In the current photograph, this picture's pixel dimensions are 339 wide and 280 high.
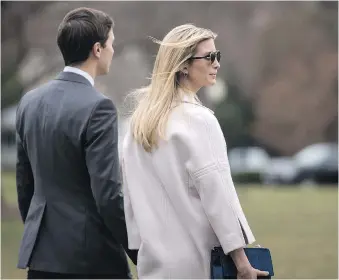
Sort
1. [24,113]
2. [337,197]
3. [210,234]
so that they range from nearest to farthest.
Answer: [210,234], [24,113], [337,197]

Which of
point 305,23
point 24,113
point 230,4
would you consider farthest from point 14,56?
point 305,23

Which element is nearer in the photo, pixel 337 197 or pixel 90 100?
pixel 90 100

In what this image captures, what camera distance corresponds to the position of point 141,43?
22562mm

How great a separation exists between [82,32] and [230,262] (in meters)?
1.22

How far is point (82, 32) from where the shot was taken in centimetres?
409

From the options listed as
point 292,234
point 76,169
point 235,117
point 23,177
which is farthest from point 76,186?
point 235,117

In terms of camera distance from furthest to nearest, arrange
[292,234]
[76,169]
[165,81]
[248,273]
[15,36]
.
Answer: [15,36] < [292,234] < [165,81] < [76,169] < [248,273]

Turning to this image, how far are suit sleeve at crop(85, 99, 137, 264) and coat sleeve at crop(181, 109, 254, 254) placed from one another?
0.31 meters

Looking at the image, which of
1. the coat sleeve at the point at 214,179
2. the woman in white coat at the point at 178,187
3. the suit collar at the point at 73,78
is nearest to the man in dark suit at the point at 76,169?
the suit collar at the point at 73,78

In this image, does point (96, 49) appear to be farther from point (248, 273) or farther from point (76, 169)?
point (248, 273)

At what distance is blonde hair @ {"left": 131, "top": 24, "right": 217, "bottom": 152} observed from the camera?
3982 millimetres

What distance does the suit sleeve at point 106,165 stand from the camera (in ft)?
12.7

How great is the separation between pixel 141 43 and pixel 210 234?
18.9 metres

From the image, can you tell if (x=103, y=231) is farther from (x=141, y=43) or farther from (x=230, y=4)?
(x=230, y=4)
